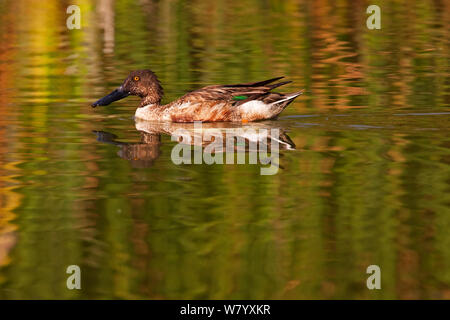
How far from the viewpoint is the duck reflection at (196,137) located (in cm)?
1142

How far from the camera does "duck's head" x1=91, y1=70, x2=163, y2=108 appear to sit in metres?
14.8

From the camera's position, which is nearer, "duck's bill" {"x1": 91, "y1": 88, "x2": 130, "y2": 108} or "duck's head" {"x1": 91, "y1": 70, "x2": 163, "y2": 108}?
"duck's bill" {"x1": 91, "y1": 88, "x2": 130, "y2": 108}

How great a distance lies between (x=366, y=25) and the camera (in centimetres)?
2634

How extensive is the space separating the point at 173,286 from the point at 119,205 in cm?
217

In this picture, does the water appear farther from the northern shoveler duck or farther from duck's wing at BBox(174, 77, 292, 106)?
duck's wing at BBox(174, 77, 292, 106)

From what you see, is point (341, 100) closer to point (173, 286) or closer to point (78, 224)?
point (78, 224)

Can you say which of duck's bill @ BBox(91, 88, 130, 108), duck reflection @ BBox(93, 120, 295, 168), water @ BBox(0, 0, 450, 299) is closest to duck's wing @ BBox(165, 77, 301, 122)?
duck reflection @ BBox(93, 120, 295, 168)

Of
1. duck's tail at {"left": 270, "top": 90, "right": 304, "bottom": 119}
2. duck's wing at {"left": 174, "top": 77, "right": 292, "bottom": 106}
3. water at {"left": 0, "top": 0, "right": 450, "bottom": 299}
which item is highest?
duck's wing at {"left": 174, "top": 77, "right": 292, "bottom": 106}

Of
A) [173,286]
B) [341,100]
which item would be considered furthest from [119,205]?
[341,100]

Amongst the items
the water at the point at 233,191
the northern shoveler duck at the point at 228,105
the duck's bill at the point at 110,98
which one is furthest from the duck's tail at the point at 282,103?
the duck's bill at the point at 110,98

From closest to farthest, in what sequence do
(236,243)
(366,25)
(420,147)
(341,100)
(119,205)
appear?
(236,243) → (119,205) → (420,147) → (341,100) → (366,25)

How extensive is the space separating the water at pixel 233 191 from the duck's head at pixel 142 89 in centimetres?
29

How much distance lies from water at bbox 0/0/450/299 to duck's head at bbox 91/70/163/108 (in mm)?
290

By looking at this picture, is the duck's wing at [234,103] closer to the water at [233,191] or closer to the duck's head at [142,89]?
the water at [233,191]
